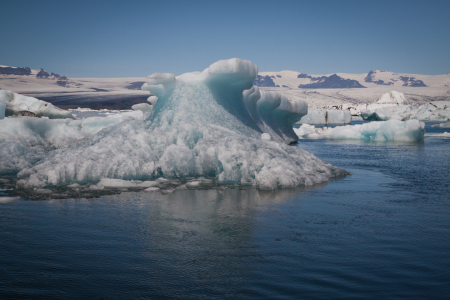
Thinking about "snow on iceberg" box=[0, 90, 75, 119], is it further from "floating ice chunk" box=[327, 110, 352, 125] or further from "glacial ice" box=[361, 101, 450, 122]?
"glacial ice" box=[361, 101, 450, 122]

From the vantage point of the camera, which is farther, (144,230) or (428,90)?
(428,90)

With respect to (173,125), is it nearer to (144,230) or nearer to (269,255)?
(144,230)

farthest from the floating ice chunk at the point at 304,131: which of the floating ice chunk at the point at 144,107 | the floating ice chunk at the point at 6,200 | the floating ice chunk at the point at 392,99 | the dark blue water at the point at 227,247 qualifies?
the floating ice chunk at the point at 392,99

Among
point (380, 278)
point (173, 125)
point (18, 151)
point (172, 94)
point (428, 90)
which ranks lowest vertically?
point (380, 278)

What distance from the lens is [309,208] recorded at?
4.48m

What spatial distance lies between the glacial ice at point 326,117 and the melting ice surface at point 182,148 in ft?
74.7

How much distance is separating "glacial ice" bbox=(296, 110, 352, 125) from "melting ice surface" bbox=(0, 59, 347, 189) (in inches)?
896

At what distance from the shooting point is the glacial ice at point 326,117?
31.1 meters

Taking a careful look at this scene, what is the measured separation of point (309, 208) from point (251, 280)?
6.92ft

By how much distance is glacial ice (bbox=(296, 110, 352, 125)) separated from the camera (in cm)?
3114

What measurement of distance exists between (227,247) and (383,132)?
14937 millimetres

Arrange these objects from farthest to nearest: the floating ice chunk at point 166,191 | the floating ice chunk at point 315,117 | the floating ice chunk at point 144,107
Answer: the floating ice chunk at point 315,117 < the floating ice chunk at point 144,107 < the floating ice chunk at point 166,191

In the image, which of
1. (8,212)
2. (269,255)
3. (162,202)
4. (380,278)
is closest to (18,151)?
(8,212)

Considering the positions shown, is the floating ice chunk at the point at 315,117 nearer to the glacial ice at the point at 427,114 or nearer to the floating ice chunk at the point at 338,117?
the floating ice chunk at the point at 338,117
